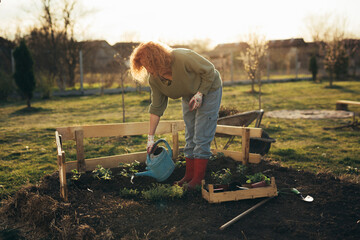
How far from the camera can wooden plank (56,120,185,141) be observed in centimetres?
371

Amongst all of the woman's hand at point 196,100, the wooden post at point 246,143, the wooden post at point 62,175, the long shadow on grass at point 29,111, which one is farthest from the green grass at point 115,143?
the woman's hand at point 196,100

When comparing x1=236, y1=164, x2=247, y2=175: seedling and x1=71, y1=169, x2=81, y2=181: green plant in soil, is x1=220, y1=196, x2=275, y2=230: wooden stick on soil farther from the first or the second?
x1=71, y1=169, x2=81, y2=181: green plant in soil

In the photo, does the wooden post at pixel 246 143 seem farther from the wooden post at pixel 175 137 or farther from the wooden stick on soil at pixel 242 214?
the wooden stick on soil at pixel 242 214

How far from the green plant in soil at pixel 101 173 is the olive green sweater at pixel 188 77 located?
1.09m

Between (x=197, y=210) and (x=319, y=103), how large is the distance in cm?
898

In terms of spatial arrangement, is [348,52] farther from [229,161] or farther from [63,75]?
[229,161]

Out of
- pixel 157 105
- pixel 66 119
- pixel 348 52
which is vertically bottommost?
pixel 66 119

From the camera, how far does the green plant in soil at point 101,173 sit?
11.4ft

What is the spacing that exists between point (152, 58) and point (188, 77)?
0.41 m

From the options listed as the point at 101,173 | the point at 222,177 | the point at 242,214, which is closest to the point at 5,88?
the point at 101,173

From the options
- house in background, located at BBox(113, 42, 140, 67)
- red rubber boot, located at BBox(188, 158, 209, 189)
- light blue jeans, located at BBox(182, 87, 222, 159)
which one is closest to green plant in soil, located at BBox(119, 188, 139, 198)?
red rubber boot, located at BBox(188, 158, 209, 189)

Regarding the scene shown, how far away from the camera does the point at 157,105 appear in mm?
3406

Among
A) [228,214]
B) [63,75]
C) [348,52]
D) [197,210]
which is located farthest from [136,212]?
[348,52]

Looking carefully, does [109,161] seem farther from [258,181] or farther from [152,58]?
[258,181]
